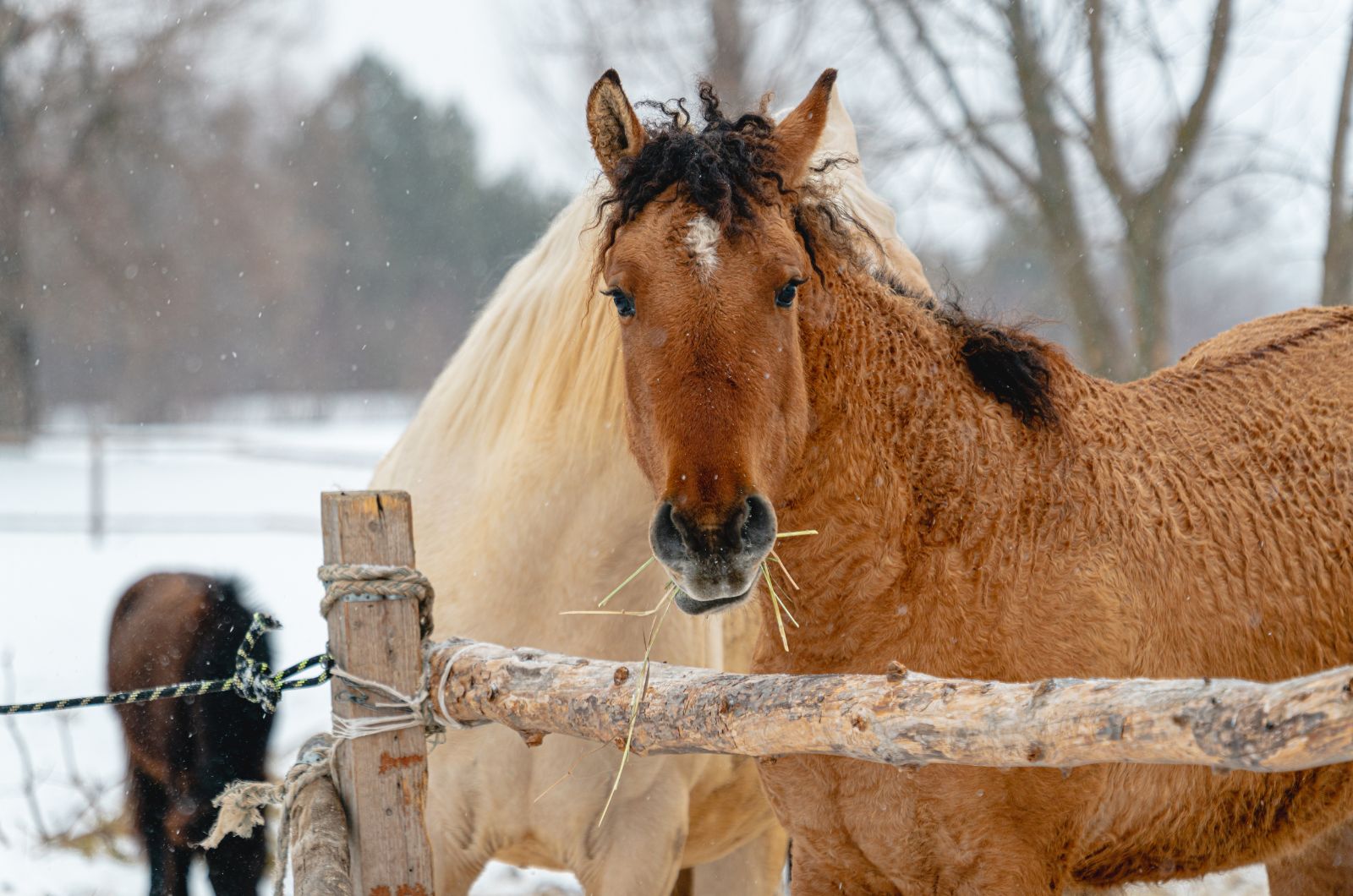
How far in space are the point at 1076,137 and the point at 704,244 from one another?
5.30 metres

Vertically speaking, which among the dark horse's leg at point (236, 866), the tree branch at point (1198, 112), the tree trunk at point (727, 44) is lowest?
the dark horse's leg at point (236, 866)

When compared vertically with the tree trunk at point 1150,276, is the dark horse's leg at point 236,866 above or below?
below

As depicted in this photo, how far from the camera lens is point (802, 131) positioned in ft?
7.59

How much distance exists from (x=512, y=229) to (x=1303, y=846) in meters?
29.3

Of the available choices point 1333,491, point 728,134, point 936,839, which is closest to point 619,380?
point 728,134

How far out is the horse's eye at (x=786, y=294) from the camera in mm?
2141

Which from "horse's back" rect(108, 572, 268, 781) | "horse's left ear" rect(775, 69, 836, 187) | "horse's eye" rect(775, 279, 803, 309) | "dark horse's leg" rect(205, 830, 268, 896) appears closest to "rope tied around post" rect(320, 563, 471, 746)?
"horse's eye" rect(775, 279, 803, 309)

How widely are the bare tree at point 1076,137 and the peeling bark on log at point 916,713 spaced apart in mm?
5341

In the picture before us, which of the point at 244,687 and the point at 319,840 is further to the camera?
the point at 244,687

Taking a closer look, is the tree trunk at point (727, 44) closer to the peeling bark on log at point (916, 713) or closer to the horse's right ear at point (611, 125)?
the horse's right ear at point (611, 125)

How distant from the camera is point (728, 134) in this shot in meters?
2.23

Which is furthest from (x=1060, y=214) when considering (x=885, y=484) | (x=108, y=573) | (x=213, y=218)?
(x=213, y=218)

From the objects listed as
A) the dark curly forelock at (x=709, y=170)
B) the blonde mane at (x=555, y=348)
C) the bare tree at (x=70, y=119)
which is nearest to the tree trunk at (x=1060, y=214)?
the blonde mane at (x=555, y=348)

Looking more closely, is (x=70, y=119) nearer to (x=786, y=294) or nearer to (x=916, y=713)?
(x=786, y=294)
